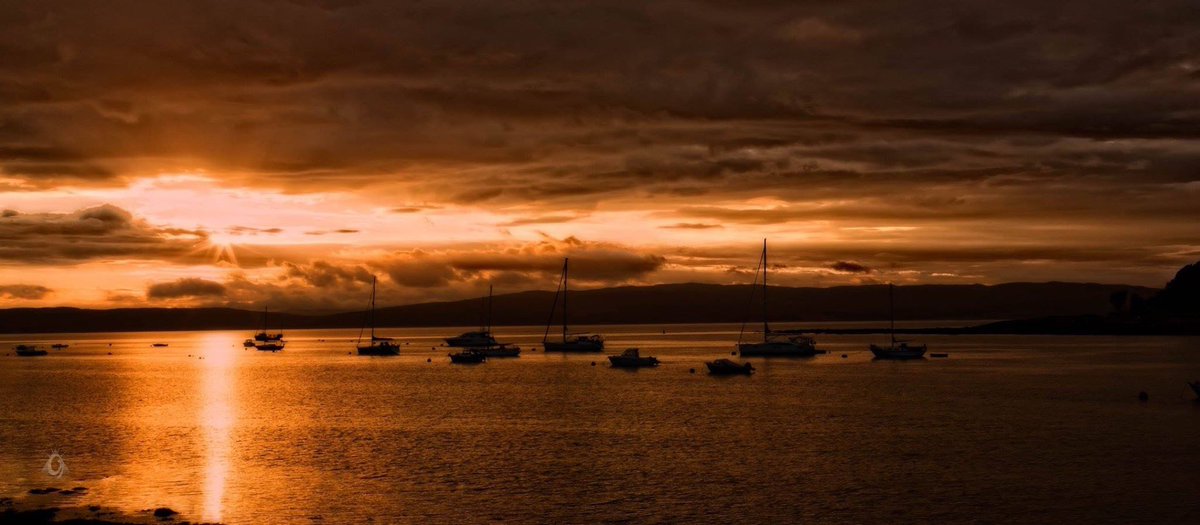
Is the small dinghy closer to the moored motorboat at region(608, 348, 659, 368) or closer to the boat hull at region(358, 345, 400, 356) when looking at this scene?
the moored motorboat at region(608, 348, 659, 368)

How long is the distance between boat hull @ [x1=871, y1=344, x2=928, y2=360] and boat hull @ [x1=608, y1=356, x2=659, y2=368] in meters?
38.6

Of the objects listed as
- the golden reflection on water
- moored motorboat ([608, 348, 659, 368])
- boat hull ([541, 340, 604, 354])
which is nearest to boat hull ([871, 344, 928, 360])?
moored motorboat ([608, 348, 659, 368])

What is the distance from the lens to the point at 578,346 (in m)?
178

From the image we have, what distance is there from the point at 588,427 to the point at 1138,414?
38520 millimetres

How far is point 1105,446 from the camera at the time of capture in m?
54.9

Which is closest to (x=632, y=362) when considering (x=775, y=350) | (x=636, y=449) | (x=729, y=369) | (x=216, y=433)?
(x=729, y=369)

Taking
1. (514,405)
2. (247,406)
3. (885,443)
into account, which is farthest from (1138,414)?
(247,406)

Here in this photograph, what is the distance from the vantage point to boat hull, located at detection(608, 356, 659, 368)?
136 meters

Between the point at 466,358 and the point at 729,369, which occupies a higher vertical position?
the point at 466,358

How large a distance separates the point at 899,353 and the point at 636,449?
4214 inches

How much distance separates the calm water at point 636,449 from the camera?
4053 cm

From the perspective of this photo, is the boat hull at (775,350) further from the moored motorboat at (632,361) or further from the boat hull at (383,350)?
the boat hull at (383,350)

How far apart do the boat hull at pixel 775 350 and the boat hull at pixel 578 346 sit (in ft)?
107

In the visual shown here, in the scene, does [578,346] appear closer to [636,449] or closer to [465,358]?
[465,358]
